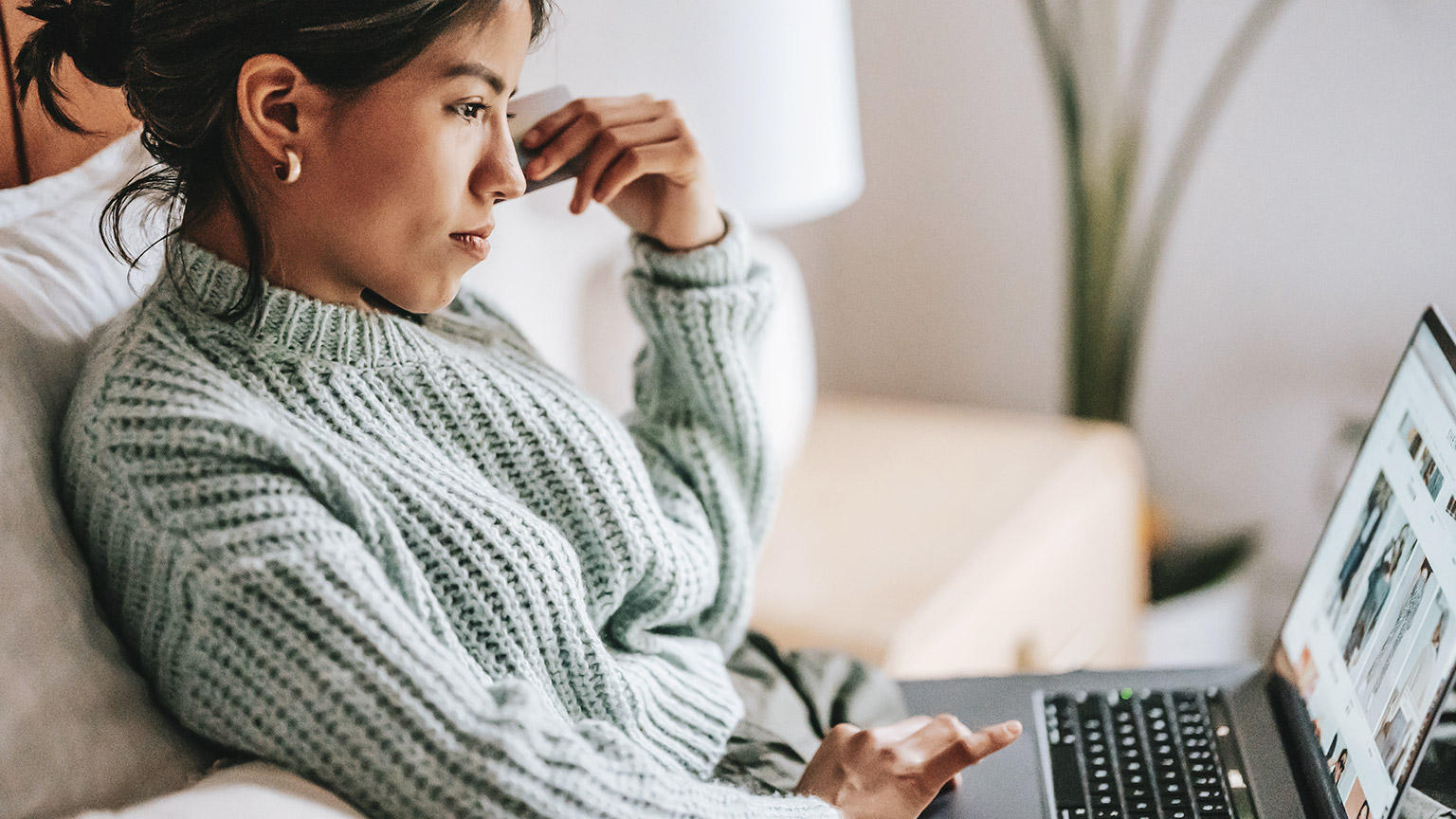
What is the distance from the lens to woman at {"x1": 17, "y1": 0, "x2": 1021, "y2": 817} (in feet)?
2.18

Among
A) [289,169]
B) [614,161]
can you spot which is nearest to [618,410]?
[614,161]

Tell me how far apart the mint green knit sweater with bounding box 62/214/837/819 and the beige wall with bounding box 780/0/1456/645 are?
121 centimetres

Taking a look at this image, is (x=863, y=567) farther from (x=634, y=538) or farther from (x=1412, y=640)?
(x=1412, y=640)

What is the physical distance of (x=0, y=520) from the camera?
0.69 meters

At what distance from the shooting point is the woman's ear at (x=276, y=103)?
702mm

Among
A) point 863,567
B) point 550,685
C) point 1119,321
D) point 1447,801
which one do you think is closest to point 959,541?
point 863,567

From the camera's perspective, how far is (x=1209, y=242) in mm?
1905

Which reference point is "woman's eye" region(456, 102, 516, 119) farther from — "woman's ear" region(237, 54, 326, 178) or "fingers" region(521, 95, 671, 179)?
"fingers" region(521, 95, 671, 179)

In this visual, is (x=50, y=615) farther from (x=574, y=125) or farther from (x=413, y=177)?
(x=574, y=125)

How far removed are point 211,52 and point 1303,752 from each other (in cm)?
85

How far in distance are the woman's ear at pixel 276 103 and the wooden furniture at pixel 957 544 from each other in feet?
2.69

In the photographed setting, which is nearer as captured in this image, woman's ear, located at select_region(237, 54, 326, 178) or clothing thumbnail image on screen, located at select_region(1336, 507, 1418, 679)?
woman's ear, located at select_region(237, 54, 326, 178)

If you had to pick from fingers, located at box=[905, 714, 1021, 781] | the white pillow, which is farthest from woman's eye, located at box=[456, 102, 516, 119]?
fingers, located at box=[905, 714, 1021, 781]

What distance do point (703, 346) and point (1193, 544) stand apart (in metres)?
1.30
